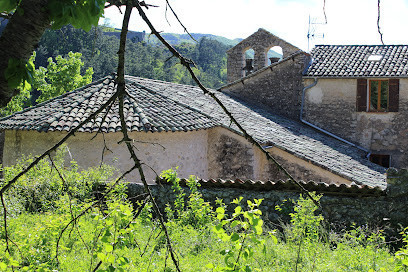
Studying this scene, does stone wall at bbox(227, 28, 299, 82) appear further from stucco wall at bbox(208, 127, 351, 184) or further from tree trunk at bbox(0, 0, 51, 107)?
tree trunk at bbox(0, 0, 51, 107)

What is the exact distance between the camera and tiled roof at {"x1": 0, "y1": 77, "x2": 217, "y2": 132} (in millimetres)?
11586

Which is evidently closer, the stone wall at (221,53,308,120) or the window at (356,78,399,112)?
the window at (356,78,399,112)

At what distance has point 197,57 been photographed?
51062 millimetres

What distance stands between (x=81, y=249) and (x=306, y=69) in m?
14.0

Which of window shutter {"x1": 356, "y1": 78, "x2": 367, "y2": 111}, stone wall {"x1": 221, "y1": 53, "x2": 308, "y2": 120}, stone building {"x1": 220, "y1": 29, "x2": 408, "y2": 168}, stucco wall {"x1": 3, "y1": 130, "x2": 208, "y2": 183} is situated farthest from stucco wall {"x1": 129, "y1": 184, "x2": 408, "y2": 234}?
stone wall {"x1": 221, "y1": 53, "x2": 308, "y2": 120}

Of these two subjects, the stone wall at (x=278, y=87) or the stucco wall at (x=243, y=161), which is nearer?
the stucco wall at (x=243, y=161)

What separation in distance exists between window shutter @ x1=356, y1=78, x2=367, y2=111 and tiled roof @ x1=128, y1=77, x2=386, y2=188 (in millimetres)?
1593

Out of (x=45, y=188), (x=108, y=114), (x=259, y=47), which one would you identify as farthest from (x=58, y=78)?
(x=45, y=188)

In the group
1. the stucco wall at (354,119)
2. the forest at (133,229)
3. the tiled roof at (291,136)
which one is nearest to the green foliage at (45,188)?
the forest at (133,229)

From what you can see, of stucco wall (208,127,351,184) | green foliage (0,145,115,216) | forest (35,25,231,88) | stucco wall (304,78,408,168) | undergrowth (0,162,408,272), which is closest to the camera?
undergrowth (0,162,408,272)

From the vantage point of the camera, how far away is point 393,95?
1755 centimetres

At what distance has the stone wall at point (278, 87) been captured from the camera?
1852cm

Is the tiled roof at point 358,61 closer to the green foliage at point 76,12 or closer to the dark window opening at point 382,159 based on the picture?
the dark window opening at point 382,159

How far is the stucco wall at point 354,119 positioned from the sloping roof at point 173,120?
1.70 metres
